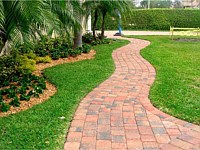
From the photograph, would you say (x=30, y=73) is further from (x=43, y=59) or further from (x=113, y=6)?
(x=113, y=6)

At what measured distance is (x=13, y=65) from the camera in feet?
20.2

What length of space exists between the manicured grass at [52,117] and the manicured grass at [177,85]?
1.24 metres

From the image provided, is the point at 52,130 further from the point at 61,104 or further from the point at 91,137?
the point at 61,104

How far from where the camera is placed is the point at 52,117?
3533mm

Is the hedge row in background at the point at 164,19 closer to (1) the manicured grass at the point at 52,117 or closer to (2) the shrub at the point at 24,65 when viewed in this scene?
(2) the shrub at the point at 24,65

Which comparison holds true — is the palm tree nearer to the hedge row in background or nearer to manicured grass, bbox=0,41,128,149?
manicured grass, bbox=0,41,128,149

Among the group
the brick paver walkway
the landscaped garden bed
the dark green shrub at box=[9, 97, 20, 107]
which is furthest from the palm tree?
the dark green shrub at box=[9, 97, 20, 107]

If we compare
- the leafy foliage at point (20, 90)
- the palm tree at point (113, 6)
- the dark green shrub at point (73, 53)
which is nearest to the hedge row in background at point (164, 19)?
the palm tree at point (113, 6)

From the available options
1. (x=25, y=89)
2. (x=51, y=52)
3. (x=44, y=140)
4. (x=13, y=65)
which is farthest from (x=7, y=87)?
(x=51, y=52)

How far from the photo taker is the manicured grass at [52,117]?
289 centimetres

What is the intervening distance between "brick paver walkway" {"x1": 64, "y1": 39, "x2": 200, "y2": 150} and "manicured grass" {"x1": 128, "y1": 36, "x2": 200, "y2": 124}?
7.5 inches

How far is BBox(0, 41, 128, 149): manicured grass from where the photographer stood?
289 cm

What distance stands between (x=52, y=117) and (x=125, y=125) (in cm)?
98

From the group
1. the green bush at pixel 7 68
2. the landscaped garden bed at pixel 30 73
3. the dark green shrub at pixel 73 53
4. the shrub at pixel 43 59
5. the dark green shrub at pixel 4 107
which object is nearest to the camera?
the dark green shrub at pixel 4 107
